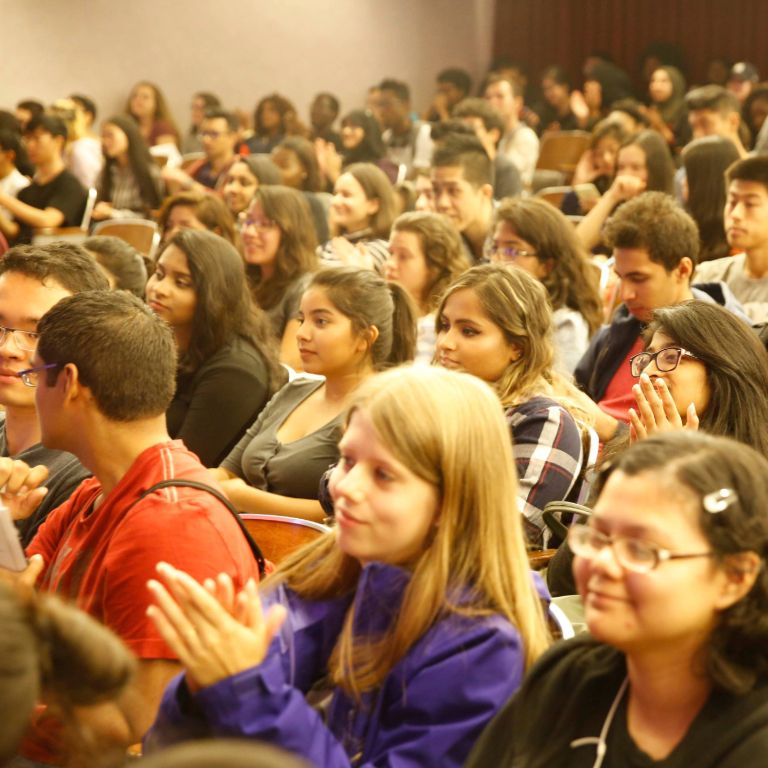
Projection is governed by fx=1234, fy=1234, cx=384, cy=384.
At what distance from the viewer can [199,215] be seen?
5293mm

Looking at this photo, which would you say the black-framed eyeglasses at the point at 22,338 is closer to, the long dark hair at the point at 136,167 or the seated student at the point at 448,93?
the long dark hair at the point at 136,167

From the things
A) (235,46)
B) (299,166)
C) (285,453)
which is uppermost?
(235,46)

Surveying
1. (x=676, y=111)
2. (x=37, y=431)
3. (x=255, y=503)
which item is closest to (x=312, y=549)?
(x=37, y=431)

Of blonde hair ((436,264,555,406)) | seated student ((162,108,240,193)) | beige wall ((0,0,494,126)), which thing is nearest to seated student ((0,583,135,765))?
blonde hair ((436,264,555,406))

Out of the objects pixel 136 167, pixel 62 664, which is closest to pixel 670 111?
pixel 136 167

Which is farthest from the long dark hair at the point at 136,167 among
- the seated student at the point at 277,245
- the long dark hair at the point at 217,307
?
the long dark hair at the point at 217,307

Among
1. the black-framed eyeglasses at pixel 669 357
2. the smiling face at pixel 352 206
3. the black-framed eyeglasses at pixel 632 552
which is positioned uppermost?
the black-framed eyeglasses at pixel 632 552

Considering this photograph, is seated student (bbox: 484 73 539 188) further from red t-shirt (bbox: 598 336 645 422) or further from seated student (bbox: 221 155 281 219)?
red t-shirt (bbox: 598 336 645 422)

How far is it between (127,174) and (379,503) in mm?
7227

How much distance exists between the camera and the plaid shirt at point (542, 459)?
2.78 meters

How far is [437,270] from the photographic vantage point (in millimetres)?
4539

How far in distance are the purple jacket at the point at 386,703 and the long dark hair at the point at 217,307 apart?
209 cm

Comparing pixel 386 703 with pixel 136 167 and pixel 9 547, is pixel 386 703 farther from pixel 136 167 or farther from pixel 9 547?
pixel 136 167

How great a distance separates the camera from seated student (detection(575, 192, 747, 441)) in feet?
12.4
